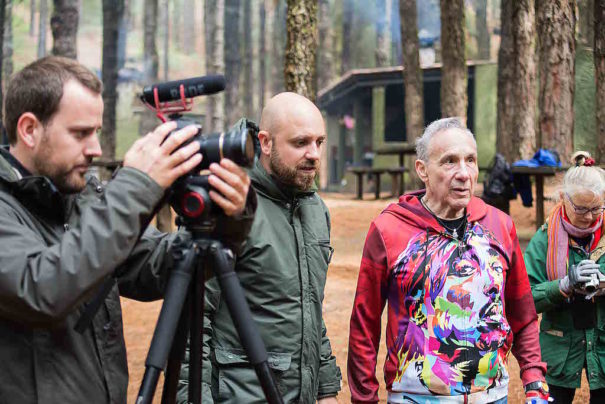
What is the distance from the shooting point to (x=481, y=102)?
845 inches

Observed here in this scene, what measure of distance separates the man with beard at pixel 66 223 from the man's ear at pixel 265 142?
0.89 meters

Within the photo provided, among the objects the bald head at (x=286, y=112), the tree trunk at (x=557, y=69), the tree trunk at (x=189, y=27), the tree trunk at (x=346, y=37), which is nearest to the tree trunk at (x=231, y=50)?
the tree trunk at (x=346, y=37)

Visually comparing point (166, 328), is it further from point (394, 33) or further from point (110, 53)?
point (394, 33)

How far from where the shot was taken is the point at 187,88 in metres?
1.84

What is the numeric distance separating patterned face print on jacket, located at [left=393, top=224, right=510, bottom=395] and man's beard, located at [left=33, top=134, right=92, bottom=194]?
1.37 m

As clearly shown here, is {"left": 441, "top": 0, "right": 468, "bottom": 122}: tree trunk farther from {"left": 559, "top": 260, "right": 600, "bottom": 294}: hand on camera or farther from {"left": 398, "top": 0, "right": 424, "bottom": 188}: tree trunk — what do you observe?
{"left": 559, "top": 260, "right": 600, "bottom": 294}: hand on camera

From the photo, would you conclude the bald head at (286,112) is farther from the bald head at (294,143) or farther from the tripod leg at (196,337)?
the tripod leg at (196,337)

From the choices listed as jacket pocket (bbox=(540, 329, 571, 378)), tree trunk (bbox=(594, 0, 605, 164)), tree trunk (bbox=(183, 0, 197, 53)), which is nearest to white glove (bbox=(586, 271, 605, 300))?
jacket pocket (bbox=(540, 329, 571, 378))

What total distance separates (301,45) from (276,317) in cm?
607

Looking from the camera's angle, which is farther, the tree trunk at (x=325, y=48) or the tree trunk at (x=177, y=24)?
the tree trunk at (x=177, y=24)

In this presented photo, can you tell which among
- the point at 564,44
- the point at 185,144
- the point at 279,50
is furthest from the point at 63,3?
the point at 279,50

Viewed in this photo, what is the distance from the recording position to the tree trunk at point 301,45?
26.7 ft

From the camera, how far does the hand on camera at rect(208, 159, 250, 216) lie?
5.69 ft

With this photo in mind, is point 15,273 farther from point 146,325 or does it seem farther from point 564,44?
point 564,44
